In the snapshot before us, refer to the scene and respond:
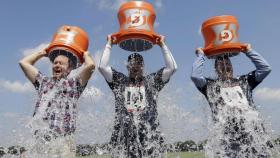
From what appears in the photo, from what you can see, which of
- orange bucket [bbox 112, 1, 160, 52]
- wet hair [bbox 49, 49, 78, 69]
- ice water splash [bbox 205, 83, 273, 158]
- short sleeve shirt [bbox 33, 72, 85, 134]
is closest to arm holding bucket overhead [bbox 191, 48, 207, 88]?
ice water splash [bbox 205, 83, 273, 158]

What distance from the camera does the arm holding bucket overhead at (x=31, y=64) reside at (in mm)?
6011

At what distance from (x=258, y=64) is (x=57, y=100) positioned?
323 cm

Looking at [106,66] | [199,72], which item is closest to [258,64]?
[199,72]

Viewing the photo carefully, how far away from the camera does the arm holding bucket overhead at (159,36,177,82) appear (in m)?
5.79

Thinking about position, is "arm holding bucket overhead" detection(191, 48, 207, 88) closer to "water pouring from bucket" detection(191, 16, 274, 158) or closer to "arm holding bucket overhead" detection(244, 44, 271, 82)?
"water pouring from bucket" detection(191, 16, 274, 158)

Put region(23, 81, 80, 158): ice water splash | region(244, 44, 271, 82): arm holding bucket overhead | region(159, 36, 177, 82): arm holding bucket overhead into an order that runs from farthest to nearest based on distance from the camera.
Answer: region(244, 44, 271, 82): arm holding bucket overhead < region(159, 36, 177, 82): arm holding bucket overhead < region(23, 81, 80, 158): ice water splash

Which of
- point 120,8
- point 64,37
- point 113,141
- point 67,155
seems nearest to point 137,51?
point 120,8

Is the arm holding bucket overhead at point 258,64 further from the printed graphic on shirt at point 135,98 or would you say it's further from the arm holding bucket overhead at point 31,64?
the arm holding bucket overhead at point 31,64

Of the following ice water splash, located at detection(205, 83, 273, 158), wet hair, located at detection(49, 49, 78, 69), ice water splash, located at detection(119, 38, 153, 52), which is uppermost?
ice water splash, located at detection(119, 38, 153, 52)

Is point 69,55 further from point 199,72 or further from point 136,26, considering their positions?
point 199,72

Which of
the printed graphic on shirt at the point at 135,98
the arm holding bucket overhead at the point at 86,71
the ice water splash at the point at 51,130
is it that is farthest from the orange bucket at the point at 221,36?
the ice water splash at the point at 51,130

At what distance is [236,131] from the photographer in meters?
5.47

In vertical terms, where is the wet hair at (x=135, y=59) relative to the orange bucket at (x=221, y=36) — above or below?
below

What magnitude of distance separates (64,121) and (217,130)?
2199 mm
